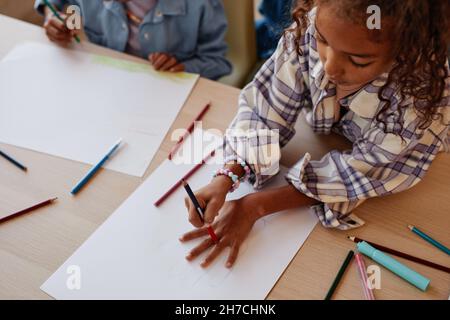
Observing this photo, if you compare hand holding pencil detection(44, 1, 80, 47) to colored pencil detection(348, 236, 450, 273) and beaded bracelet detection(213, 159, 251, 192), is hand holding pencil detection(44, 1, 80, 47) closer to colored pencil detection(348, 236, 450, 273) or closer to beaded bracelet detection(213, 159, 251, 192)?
beaded bracelet detection(213, 159, 251, 192)

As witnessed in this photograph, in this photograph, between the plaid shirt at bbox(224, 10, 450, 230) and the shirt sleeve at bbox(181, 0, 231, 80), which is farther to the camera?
the shirt sleeve at bbox(181, 0, 231, 80)

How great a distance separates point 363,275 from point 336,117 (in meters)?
0.28

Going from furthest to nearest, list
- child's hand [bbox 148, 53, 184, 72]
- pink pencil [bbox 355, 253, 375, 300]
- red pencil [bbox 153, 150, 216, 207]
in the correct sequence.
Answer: child's hand [bbox 148, 53, 184, 72] → red pencil [bbox 153, 150, 216, 207] → pink pencil [bbox 355, 253, 375, 300]

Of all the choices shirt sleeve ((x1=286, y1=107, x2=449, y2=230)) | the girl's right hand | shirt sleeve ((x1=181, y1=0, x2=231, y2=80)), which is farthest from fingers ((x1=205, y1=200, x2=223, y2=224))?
shirt sleeve ((x1=181, y1=0, x2=231, y2=80))

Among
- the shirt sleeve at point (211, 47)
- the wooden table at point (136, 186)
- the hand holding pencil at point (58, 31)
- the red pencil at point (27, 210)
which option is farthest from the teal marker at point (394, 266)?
the hand holding pencil at point (58, 31)

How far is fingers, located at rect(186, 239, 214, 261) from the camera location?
742 mm

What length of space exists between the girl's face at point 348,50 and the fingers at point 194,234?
0.30 meters

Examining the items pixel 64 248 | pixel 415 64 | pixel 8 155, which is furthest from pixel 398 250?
pixel 8 155

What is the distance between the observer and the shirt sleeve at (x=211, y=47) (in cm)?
116

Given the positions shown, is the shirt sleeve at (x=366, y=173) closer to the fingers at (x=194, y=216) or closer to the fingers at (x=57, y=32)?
the fingers at (x=194, y=216)

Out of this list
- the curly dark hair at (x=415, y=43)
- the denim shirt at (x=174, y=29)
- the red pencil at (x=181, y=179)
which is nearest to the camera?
the curly dark hair at (x=415, y=43)

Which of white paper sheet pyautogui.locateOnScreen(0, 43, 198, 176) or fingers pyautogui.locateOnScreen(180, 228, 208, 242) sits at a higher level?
white paper sheet pyautogui.locateOnScreen(0, 43, 198, 176)

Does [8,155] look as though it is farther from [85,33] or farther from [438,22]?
[438,22]

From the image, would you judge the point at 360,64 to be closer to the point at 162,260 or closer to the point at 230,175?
the point at 230,175
